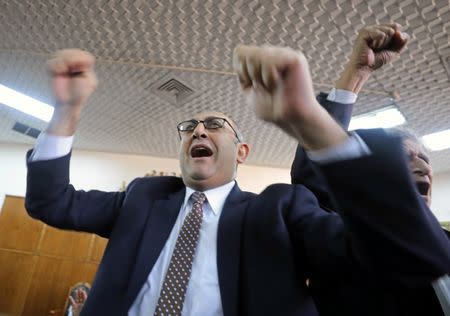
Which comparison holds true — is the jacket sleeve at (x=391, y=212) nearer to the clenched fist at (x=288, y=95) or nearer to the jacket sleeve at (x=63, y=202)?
the clenched fist at (x=288, y=95)

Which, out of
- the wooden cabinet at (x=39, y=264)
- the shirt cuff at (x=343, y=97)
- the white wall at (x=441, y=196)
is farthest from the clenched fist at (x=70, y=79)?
the white wall at (x=441, y=196)

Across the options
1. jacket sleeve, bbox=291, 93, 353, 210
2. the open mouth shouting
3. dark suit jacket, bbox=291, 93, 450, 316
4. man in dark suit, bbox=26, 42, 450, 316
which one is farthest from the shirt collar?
dark suit jacket, bbox=291, 93, 450, 316

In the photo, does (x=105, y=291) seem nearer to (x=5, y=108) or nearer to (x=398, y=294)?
(x=398, y=294)

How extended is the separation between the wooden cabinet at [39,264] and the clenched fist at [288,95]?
4851 millimetres

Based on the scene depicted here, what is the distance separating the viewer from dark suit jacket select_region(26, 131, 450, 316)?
44 cm

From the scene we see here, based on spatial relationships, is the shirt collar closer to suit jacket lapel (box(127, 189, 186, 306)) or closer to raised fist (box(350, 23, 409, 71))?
suit jacket lapel (box(127, 189, 186, 306))

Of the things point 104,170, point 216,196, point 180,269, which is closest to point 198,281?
point 180,269

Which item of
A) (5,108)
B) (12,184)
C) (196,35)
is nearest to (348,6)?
(196,35)

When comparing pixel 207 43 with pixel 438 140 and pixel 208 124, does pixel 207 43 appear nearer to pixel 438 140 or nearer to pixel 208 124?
pixel 208 124

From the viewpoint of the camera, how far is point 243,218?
1.03m

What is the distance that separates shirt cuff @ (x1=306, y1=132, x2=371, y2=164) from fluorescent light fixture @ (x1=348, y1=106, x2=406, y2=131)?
2258mm

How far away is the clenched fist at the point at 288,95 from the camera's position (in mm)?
436

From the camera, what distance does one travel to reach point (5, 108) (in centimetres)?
367

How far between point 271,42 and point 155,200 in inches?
56.4
